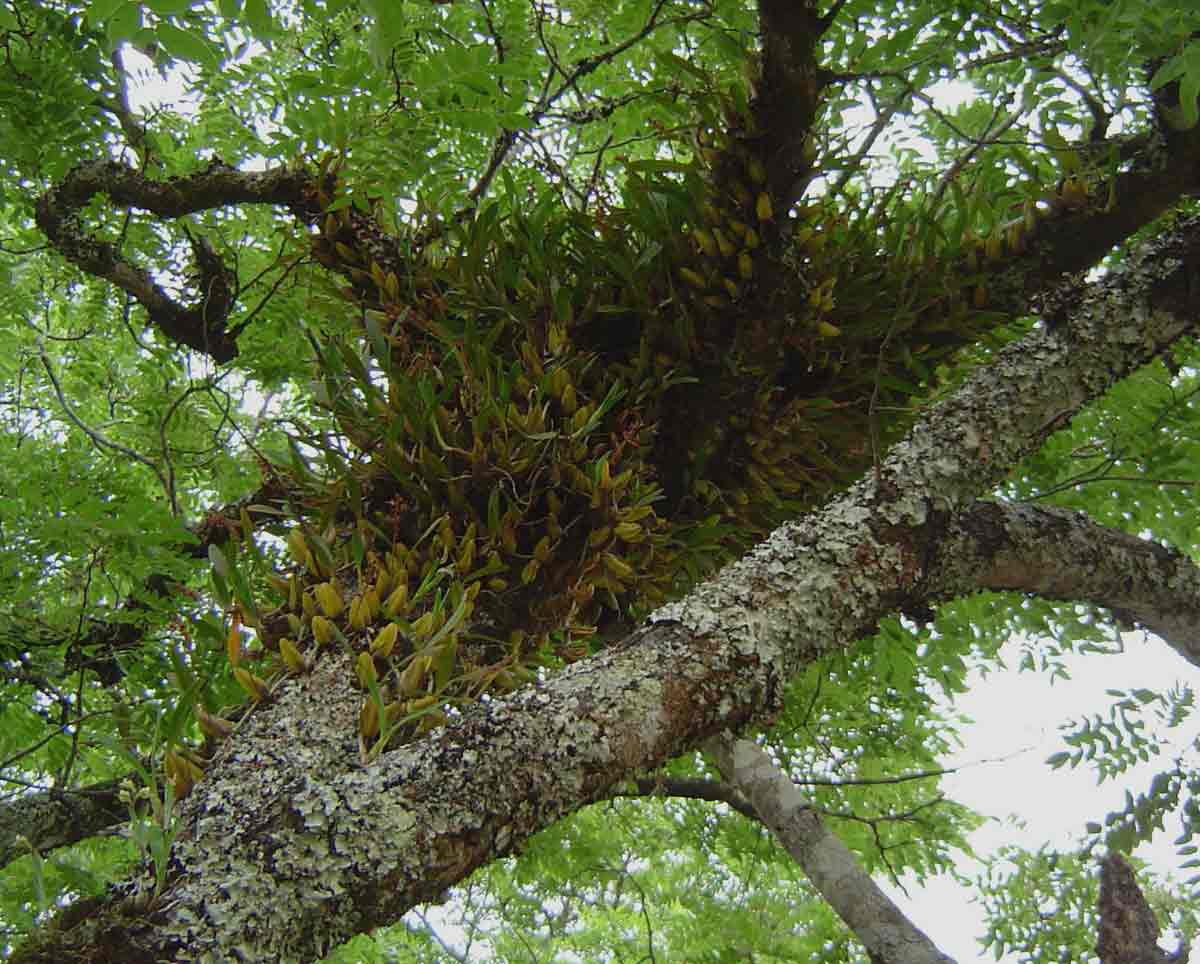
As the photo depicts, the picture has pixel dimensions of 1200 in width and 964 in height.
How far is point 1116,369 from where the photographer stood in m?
1.96

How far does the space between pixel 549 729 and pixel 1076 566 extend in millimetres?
1313

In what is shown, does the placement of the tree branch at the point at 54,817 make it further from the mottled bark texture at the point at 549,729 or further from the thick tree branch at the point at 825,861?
the thick tree branch at the point at 825,861

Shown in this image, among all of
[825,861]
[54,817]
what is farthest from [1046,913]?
[54,817]

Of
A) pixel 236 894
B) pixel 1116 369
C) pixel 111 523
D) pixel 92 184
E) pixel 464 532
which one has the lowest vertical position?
pixel 236 894

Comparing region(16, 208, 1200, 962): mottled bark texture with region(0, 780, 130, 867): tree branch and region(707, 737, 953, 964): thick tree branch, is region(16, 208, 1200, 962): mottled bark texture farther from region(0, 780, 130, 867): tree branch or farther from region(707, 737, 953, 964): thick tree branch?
region(0, 780, 130, 867): tree branch

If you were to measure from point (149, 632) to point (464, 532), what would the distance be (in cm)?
183

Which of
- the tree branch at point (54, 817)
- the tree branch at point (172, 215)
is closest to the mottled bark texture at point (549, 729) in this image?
the tree branch at point (54, 817)

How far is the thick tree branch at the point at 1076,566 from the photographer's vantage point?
1.83 meters

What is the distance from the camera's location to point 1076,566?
195cm

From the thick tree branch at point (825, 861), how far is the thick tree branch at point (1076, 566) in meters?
0.57

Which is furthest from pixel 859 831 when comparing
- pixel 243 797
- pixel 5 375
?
pixel 5 375

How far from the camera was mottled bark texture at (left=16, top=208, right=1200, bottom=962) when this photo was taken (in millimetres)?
1016

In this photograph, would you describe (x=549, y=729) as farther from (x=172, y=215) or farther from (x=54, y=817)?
(x=172, y=215)

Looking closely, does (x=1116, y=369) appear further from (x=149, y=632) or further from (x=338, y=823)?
(x=149, y=632)
